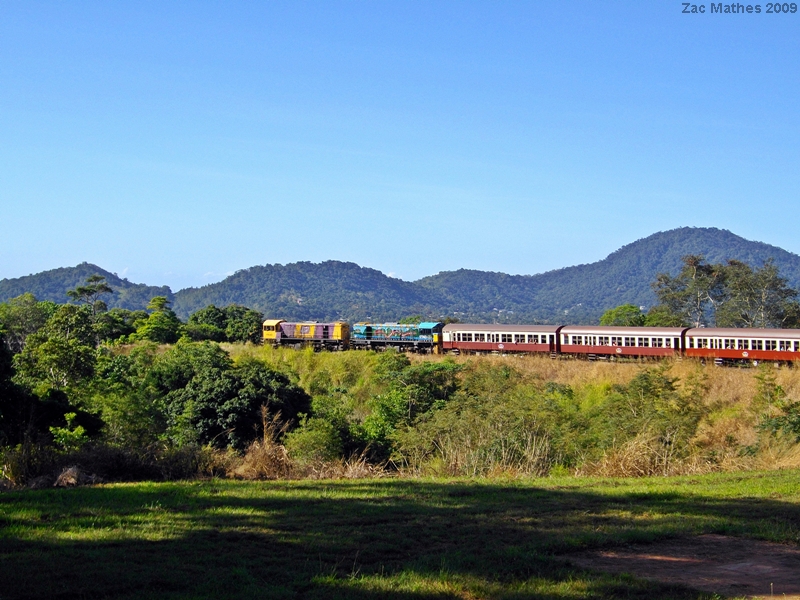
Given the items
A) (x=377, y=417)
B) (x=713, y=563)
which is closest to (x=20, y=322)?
(x=377, y=417)

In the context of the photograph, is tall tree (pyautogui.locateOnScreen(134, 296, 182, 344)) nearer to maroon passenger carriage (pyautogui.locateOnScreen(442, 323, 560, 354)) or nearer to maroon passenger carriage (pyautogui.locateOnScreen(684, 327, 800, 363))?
maroon passenger carriage (pyautogui.locateOnScreen(442, 323, 560, 354))

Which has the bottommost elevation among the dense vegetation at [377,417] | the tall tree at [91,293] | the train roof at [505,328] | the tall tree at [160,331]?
the dense vegetation at [377,417]

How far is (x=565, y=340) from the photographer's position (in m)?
40.0

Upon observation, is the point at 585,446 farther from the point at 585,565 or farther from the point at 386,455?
the point at 585,565

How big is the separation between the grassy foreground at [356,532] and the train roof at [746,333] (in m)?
25.8

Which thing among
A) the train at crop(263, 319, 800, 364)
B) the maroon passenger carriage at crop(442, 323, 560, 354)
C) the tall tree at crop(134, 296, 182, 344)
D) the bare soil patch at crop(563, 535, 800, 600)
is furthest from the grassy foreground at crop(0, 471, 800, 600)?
the tall tree at crop(134, 296, 182, 344)

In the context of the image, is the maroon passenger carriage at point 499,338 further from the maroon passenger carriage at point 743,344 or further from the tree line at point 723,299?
the tree line at point 723,299

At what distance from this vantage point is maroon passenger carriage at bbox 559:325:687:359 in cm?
3688

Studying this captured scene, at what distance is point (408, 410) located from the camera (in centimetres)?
2767

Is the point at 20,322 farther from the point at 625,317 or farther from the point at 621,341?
the point at 625,317

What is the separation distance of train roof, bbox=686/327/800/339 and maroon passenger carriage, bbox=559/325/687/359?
0.70 m

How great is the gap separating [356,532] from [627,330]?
32925 millimetres

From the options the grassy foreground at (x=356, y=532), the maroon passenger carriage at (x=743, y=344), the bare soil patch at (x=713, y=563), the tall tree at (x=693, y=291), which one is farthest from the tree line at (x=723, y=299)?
the bare soil patch at (x=713, y=563)

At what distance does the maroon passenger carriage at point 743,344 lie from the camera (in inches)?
1320
